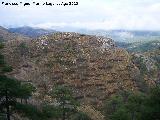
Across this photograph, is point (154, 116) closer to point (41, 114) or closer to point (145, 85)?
point (41, 114)

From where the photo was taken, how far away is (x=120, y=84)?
11069 cm

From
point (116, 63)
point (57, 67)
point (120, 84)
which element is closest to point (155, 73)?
point (116, 63)

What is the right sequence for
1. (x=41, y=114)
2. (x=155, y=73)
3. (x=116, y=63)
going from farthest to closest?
(x=155, y=73), (x=116, y=63), (x=41, y=114)

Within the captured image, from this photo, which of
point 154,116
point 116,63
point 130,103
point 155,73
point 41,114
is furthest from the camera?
point 155,73

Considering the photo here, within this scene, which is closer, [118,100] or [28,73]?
[118,100]

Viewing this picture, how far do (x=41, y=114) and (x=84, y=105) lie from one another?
73843mm

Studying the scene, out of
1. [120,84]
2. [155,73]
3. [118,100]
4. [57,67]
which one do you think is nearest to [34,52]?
[57,67]

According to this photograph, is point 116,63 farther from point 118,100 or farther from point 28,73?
point 118,100

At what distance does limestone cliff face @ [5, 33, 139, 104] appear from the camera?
10752cm

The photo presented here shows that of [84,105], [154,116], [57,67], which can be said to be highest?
[154,116]

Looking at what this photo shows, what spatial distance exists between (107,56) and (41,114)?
103316 millimetres

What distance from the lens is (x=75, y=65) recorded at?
119 metres

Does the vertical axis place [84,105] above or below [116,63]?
below

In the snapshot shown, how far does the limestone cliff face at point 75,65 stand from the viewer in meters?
108
